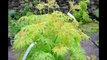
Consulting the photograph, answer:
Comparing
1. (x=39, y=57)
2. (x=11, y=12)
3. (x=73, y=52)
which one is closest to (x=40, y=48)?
(x=39, y=57)

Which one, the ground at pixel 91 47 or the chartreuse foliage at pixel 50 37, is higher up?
the chartreuse foliage at pixel 50 37

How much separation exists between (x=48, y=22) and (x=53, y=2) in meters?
0.17

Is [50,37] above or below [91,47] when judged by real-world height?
above

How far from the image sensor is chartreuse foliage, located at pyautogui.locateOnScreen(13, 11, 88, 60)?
52.0 inches

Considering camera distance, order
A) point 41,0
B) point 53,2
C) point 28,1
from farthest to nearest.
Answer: point 28,1 → point 41,0 → point 53,2

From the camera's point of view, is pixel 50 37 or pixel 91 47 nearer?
pixel 50 37

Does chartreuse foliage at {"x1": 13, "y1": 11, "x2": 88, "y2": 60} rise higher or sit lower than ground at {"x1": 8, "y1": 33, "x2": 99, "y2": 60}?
higher

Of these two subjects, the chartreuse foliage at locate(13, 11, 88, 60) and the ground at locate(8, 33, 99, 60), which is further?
the ground at locate(8, 33, 99, 60)

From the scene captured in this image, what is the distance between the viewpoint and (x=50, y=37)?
1393mm

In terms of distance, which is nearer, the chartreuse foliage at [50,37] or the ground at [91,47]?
the chartreuse foliage at [50,37]

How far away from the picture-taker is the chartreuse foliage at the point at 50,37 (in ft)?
4.33
